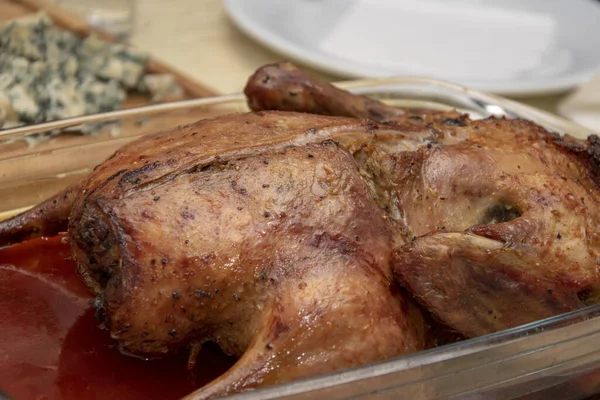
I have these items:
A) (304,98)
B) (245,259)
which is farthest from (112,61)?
(245,259)

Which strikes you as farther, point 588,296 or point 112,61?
point 112,61

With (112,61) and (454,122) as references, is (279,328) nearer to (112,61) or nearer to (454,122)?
(454,122)

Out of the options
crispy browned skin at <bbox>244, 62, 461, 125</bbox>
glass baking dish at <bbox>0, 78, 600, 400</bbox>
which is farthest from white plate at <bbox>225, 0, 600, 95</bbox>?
crispy browned skin at <bbox>244, 62, 461, 125</bbox>

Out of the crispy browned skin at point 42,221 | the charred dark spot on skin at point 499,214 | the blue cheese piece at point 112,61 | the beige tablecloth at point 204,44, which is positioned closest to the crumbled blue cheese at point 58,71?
the blue cheese piece at point 112,61

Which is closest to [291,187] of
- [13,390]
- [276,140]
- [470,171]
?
[276,140]

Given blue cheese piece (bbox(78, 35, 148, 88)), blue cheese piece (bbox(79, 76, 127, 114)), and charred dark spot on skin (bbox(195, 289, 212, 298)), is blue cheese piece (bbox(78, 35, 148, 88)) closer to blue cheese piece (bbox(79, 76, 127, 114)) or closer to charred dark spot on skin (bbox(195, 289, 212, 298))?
blue cheese piece (bbox(79, 76, 127, 114))

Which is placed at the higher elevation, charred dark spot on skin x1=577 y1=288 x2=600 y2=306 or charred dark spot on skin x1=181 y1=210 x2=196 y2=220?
charred dark spot on skin x1=181 y1=210 x2=196 y2=220
